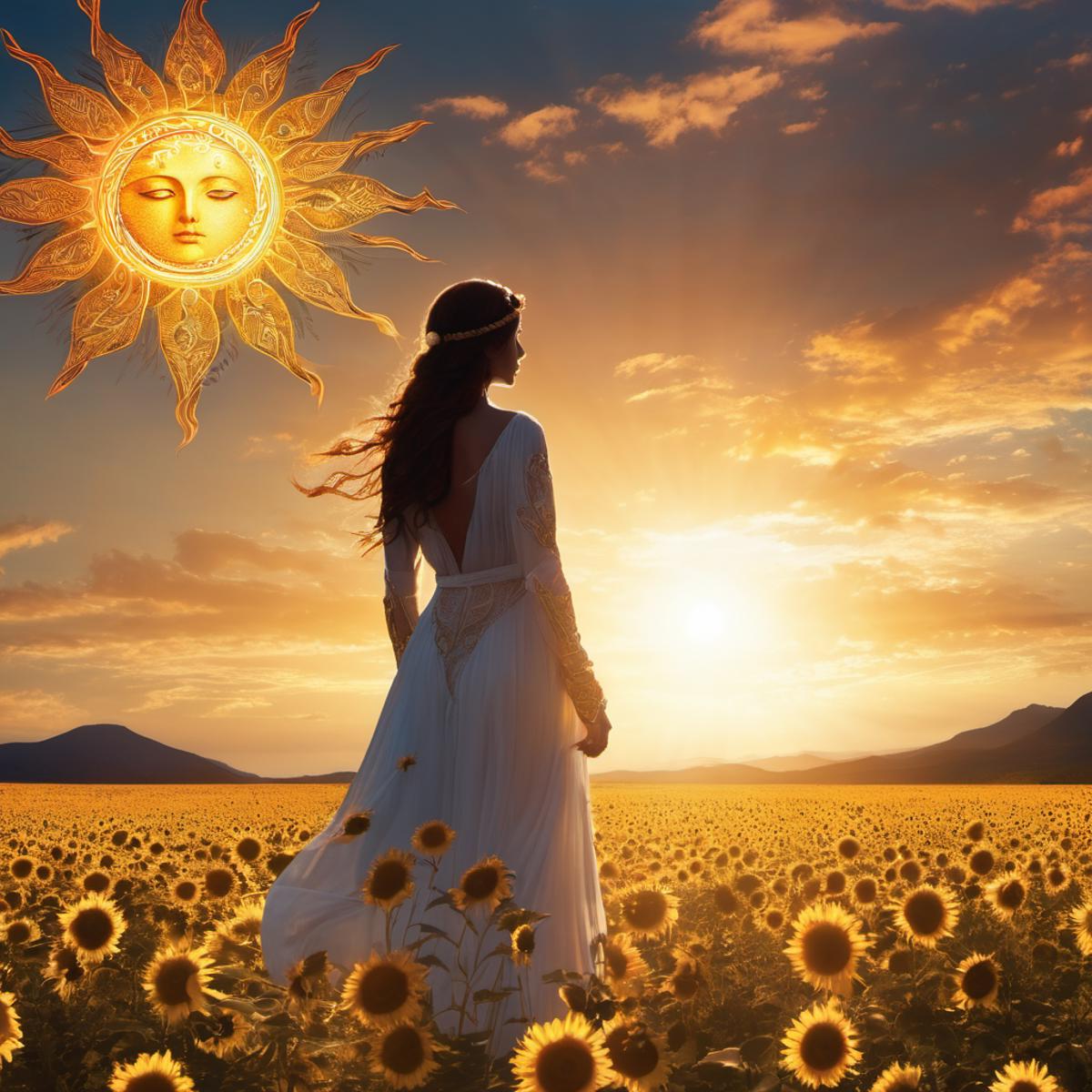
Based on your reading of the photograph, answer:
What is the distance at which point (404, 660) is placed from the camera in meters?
5.99

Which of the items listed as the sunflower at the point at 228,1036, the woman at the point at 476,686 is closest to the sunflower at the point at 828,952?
the woman at the point at 476,686

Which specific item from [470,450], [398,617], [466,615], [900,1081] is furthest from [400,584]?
[900,1081]

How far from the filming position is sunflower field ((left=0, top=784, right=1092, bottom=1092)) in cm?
340

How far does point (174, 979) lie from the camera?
13.3 ft

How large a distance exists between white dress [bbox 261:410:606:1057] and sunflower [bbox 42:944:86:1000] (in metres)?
0.81

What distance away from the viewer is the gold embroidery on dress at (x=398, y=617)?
6.20m

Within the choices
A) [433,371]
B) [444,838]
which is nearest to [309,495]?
[433,371]

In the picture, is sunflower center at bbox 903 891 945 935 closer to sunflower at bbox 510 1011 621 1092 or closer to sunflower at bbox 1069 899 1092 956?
sunflower at bbox 1069 899 1092 956

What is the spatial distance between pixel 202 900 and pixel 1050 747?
80814 mm

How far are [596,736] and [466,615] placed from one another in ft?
2.88

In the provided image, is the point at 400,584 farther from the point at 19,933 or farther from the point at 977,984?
the point at 977,984

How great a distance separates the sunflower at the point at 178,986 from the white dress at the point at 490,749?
1042 mm

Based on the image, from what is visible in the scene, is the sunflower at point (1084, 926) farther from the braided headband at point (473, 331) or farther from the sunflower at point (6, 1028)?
the sunflower at point (6, 1028)

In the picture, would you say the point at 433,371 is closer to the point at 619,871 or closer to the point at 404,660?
the point at 404,660
